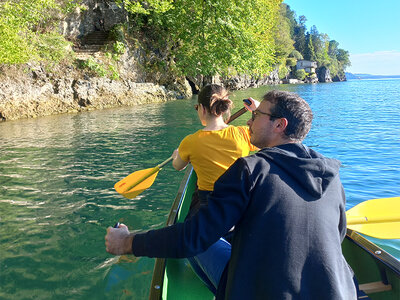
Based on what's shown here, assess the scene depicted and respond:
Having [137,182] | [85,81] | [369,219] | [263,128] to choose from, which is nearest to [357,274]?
[369,219]

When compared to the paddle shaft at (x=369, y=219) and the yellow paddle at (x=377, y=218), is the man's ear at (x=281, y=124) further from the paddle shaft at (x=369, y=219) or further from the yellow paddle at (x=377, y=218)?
the paddle shaft at (x=369, y=219)

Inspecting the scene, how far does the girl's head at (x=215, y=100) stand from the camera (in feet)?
8.41

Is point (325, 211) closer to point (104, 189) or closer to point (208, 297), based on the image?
point (208, 297)

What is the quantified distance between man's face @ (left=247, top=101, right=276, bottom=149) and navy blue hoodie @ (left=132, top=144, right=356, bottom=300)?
0.18m

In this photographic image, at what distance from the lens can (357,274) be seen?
2.23 m

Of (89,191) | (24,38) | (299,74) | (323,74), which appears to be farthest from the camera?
(323,74)

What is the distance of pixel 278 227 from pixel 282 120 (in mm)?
460

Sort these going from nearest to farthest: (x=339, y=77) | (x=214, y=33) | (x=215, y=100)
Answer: (x=215, y=100) → (x=214, y=33) → (x=339, y=77)

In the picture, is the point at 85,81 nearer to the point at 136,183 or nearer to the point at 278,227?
the point at 136,183

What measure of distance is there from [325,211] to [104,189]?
432cm

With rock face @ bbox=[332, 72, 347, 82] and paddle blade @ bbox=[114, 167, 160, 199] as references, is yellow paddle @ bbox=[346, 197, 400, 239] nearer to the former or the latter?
paddle blade @ bbox=[114, 167, 160, 199]

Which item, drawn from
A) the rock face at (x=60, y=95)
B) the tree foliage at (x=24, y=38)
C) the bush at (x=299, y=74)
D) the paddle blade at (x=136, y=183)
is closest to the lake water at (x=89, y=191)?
the paddle blade at (x=136, y=183)

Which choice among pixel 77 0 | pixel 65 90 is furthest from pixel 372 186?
pixel 77 0

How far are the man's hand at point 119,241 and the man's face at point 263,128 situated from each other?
2.25ft
